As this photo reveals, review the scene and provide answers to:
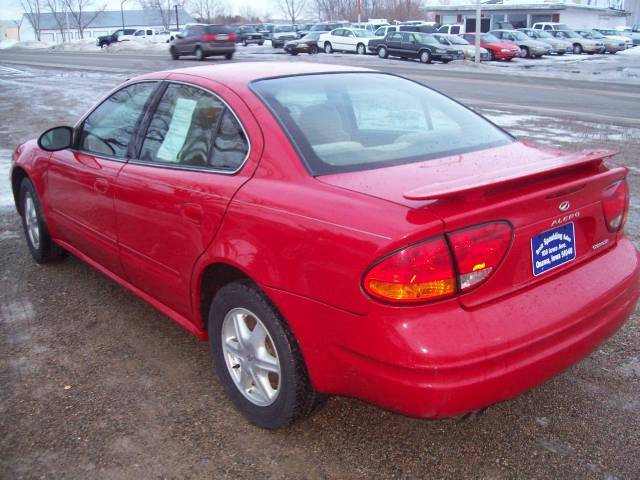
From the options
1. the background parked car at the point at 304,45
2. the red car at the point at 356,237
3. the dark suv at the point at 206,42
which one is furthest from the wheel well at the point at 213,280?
the background parked car at the point at 304,45

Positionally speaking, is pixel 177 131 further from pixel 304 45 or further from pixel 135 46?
pixel 135 46

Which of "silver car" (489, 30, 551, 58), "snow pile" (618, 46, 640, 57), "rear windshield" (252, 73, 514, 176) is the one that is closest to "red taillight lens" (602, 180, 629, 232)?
→ "rear windshield" (252, 73, 514, 176)

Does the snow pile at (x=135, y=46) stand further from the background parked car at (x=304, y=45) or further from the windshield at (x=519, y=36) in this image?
the windshield at (x=519, y=36)

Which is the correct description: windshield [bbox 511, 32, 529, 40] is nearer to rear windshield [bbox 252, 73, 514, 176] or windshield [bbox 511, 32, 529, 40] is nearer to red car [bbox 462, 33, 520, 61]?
red car [bbox 462, 33, 520, 61]

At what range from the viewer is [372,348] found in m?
2.31

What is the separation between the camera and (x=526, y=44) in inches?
1446

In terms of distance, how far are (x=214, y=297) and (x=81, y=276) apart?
2.24 meters

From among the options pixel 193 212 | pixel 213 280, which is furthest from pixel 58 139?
pixel 213 280

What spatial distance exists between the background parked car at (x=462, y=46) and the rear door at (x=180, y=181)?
102 ft

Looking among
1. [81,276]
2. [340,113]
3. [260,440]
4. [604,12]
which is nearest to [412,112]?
[340,113]

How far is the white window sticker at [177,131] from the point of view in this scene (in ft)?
11.1

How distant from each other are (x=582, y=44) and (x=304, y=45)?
60.1ft

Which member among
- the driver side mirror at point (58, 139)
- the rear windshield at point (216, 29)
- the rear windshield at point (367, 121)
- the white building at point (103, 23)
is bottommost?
the driver side mirror at point (58, 139)

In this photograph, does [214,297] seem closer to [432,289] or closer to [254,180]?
[254,180]
